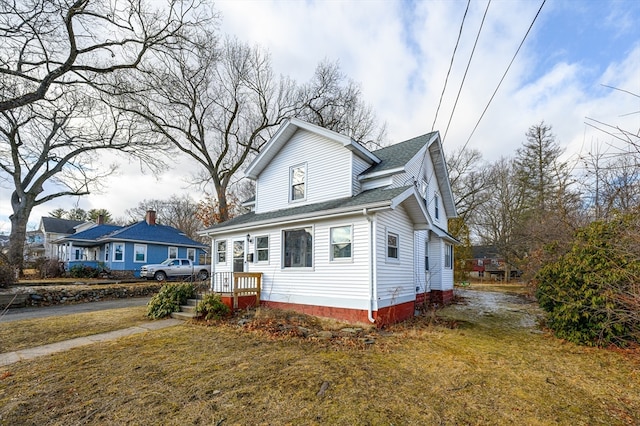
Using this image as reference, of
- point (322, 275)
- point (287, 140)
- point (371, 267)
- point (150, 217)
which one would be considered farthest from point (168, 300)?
point (150, 217)

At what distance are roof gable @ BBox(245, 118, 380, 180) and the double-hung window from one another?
3194mm

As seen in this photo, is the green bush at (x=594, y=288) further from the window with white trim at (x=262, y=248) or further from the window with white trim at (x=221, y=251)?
the window with white trim at (x=221, y=251)

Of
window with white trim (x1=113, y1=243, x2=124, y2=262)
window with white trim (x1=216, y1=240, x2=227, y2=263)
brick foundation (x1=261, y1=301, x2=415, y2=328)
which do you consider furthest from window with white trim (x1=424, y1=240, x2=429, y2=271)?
window with white trim (x1=113, y1=243, x2=124, y2=262)

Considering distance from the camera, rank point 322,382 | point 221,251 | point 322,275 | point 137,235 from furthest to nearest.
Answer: point 137,235
point 221,251
point 322,275
point 322,382

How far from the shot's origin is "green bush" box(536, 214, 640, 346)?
6199 mm

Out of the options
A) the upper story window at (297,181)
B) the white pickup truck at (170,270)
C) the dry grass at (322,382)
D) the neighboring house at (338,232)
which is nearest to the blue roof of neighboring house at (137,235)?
the white pickup truck at (170,270)

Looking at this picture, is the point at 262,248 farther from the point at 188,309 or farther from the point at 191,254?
the point at 191,254

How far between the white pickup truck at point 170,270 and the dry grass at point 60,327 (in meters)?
11.1

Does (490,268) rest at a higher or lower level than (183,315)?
lower

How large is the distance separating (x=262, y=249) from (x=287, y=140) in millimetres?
4415

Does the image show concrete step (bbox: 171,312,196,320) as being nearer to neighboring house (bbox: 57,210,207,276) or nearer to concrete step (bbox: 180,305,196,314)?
concrete step (bbox: 180,305,196,314)

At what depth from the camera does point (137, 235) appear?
85.1ft

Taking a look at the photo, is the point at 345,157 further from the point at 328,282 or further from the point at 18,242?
Answer: the point at 18,242

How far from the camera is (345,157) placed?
10336 mm
